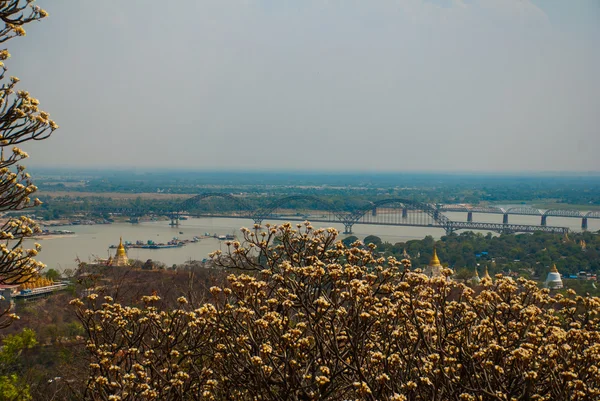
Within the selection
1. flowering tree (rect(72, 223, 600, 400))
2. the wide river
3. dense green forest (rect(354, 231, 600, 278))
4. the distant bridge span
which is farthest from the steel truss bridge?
flowering tree (rect(72, 223, 600, 400))

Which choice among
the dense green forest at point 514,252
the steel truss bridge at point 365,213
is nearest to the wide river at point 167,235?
the steel truss bridge at point 365,213

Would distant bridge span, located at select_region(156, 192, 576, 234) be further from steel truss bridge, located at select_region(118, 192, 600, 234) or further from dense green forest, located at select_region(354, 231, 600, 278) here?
dense green forest, located at select_region(354, 231, 600, 278)

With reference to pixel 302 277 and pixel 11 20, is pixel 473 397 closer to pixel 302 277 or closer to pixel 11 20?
pixel 302 277

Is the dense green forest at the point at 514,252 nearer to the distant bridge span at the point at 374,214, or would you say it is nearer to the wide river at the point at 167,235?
the wide river at the point at 167,235

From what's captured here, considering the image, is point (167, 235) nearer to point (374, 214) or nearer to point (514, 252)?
point (374, 214)

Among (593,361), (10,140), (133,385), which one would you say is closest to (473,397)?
(593,361)

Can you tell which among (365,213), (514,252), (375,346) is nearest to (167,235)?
(365,213)
